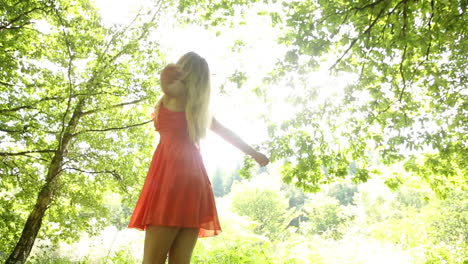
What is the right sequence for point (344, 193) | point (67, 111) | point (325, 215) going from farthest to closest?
point (344, 193), point (325, 215), point (67, 111)

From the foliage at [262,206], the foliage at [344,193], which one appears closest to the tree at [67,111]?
the foliage at [262,206]

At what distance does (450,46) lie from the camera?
293 inches

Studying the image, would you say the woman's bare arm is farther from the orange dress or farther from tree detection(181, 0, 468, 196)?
tree detection(181, 0, 468, 196)

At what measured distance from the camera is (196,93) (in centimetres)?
211

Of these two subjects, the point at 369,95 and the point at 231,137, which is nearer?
the point at 231,137

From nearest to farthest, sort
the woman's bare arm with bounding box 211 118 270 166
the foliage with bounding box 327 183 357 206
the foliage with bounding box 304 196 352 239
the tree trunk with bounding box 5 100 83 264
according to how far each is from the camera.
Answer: the woman's bare arm with bounding box 211 118 270 166 → the tree trunk with bounding box 5 100 83 264 → the foliage with bounding box 304 196 352 239 → the foliage with bounding box 327 183 357 206

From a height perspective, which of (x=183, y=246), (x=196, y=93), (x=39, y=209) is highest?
(x=39, y=209)

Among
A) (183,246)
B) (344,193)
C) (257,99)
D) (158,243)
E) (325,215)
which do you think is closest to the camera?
(158,243)

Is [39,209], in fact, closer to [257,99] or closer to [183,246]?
[257,99]

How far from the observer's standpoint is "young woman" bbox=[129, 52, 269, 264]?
1.92 m

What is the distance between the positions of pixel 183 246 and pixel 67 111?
5976mm

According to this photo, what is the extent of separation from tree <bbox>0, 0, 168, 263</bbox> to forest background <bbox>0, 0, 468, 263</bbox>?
2.1 inches

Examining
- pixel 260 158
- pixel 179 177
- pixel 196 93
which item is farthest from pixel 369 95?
pixel 179 177

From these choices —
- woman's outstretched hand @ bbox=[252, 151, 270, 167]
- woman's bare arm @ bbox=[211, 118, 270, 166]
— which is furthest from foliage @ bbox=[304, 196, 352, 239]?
woman's bare arm @ bbox=[211, 118, 270, 166]
